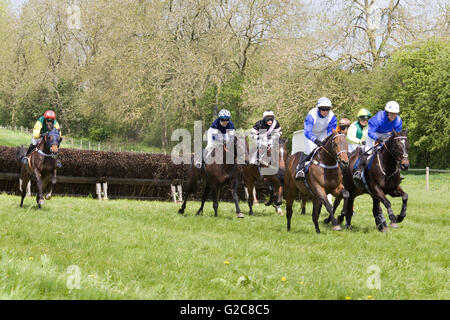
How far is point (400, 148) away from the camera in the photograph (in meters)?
8.99

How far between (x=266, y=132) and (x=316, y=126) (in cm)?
284

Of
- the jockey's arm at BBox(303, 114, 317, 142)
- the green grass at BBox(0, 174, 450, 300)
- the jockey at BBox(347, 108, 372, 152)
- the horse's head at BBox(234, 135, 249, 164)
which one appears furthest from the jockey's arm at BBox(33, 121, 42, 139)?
the jockey at BBox(347, 108, 372, 152)

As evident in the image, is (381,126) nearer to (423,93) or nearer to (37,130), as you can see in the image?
(37,130)

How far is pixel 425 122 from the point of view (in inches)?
1255

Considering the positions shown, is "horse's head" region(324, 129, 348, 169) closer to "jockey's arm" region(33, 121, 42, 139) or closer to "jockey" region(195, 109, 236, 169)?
"jockey" region(195, 109, 236, 169)

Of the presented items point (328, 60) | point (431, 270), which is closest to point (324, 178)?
point (431, 270)

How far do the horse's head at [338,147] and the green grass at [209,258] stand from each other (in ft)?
4.49

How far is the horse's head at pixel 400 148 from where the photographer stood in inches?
349

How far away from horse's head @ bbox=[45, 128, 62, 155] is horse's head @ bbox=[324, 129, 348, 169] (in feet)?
20.2

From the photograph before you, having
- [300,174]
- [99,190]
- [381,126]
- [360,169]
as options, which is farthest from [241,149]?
[99,190]

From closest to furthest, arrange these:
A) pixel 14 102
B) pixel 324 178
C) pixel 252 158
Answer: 1. pixel 324 178
2. pixel 252 158
3. pixel 14 102

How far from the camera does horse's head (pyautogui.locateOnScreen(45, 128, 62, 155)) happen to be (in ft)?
37.3
